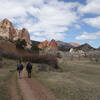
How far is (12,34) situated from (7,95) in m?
112

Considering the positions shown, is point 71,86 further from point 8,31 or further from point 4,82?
point 8,31

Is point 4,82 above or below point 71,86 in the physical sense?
above

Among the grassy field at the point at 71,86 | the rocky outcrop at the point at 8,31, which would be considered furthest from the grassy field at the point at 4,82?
the rocky outcrop at the point at 8,31

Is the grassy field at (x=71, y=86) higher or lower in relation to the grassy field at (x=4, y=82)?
lower

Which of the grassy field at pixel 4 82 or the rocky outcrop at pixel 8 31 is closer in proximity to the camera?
the grassy field at pixel 4 82

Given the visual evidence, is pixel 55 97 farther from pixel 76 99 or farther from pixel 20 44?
pixel 20 44

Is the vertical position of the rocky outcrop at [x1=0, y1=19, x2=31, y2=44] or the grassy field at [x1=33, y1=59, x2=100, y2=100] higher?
the rocky outcrop at [x1=0, y1=19, x2=31, y2=44]

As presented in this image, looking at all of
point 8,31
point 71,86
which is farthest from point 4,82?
point 8,31

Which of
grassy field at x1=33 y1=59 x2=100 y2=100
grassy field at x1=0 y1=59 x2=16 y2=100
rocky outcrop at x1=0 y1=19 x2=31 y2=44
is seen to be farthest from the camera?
rocky outcrop at x1=0 y1=19 x2=31 y2=44

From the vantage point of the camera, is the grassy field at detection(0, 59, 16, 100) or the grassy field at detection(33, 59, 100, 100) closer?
the grassy field at detection(0, 59, 16, 100)

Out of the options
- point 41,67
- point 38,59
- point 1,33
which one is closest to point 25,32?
point 1,33

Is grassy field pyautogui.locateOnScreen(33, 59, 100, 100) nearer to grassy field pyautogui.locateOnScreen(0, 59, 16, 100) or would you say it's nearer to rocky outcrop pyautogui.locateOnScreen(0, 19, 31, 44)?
grassy field pyautogui.locateOnScreen(0, 59, 16, 100)

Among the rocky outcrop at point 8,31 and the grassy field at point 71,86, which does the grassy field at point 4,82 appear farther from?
the rocky outcrop at point 8,31

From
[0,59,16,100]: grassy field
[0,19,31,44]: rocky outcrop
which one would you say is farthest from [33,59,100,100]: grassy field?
[0,19,31,44]: rocky outcrop
